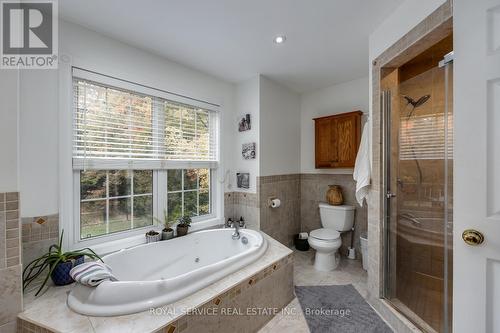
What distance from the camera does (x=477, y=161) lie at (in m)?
0.85

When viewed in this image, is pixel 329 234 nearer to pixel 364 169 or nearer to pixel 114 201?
pixel 364 169

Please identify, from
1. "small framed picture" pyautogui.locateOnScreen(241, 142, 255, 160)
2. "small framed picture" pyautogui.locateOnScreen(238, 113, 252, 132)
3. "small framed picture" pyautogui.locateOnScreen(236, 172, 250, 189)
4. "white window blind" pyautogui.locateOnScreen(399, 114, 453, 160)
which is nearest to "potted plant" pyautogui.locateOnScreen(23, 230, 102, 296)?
"small framed picture" pyautogui.locateOnScreen(236, 172, 250, 189)

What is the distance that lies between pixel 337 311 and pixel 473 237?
136 cm

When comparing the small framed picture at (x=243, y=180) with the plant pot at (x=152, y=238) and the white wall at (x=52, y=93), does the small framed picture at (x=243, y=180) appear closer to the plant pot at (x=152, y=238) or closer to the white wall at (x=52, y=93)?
the plant pot at (x=152, y=238)

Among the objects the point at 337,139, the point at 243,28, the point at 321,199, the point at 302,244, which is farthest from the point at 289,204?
the point at 243,28

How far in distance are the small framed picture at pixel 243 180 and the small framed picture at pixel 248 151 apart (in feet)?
0.73

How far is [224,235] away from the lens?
2404 mm

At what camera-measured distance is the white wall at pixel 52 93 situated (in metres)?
1.45

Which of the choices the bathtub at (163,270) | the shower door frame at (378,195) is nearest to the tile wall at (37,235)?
the bathtub at (163,270)

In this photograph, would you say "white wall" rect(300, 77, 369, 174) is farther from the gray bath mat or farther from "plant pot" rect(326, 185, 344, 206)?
the gray bath mat

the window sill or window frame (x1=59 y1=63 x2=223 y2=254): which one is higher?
window frame (x1=59 y1=63 x2=223 y2=254)

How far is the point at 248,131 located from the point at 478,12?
2134mm

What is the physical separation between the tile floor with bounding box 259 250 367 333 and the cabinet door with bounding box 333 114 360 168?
4.15 feet

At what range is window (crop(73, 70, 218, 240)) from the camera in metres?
1.77
